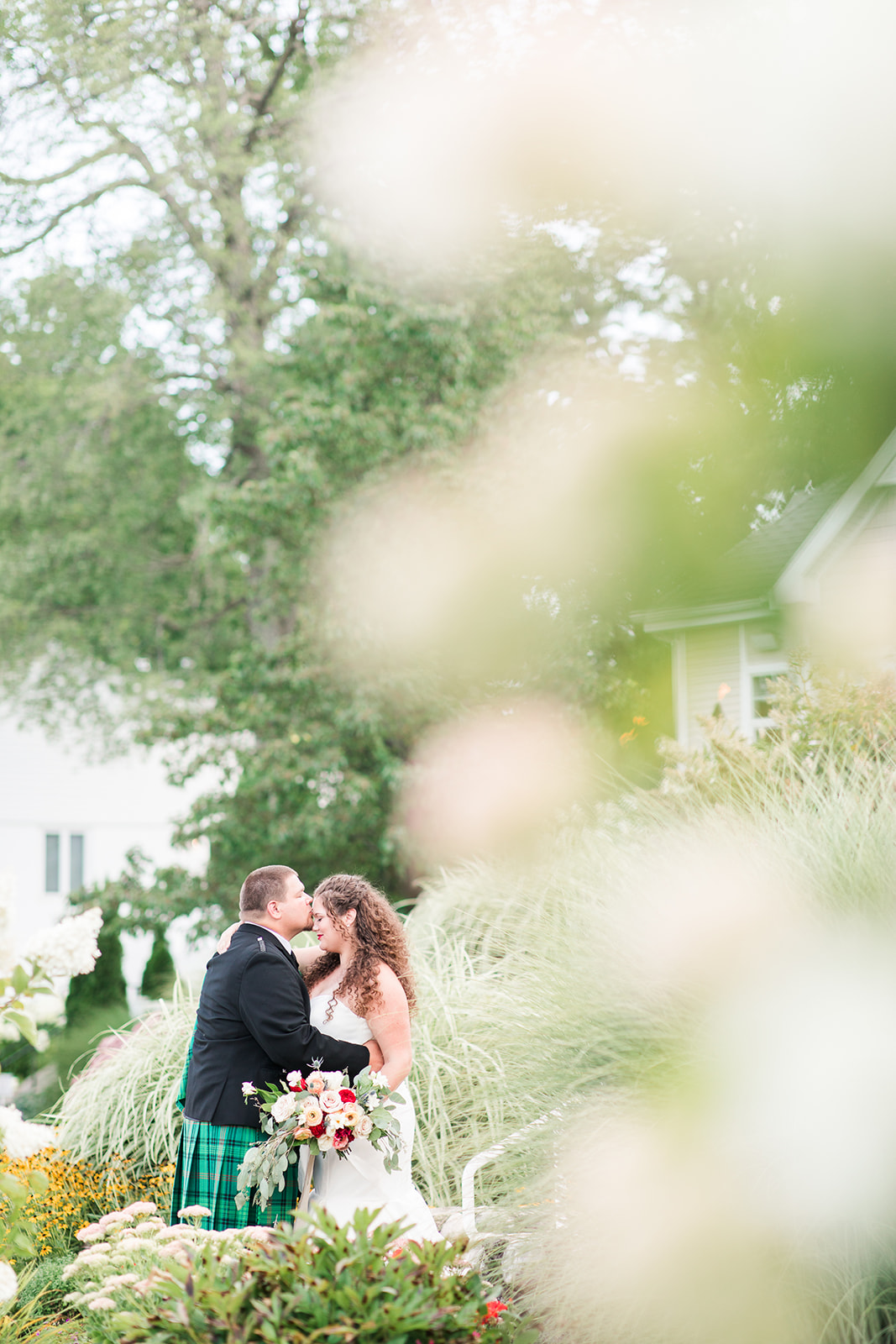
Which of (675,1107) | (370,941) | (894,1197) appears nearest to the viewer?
(894,1197)

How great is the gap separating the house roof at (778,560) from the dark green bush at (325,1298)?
997 centimetres

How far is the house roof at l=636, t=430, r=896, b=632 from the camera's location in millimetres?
11438

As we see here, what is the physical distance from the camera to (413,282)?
1198cm

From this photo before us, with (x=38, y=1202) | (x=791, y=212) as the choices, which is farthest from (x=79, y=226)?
(x=38, y=1202)

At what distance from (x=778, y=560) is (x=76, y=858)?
49.6ft

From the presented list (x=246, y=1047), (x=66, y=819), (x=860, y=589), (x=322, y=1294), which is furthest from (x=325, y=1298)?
(x=66, y=819)

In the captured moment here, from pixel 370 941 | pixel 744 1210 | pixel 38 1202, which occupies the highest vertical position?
pixel 370 941

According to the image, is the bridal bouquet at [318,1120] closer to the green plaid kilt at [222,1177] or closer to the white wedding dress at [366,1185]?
the white wedding dress at [366,1185]

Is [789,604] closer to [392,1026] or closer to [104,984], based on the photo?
[104,984]

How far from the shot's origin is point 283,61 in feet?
45.7

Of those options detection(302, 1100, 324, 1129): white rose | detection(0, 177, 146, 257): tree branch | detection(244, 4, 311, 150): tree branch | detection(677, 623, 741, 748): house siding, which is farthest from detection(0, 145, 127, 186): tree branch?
detection(302, 1100, 324, 1129): white rose

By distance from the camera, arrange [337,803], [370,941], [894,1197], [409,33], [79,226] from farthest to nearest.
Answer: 1. [79,226]
2. [409,33]
3. [337,803]
4. [370,941]
5. [894,1197]

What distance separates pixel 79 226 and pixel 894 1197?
15.7 m

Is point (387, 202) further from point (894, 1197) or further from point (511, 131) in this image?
point (894, 1197)
